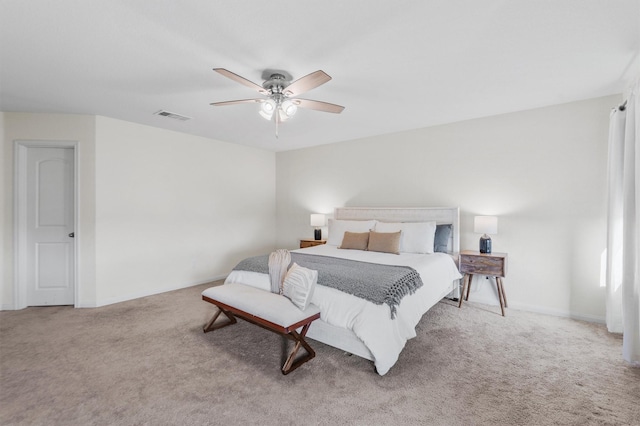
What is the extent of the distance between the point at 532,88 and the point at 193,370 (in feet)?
13.4

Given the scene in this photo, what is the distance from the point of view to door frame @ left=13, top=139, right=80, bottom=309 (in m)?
3.62

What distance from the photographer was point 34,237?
376 centimetres

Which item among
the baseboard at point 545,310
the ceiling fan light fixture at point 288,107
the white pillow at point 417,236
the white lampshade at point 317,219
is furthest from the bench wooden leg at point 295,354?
the white lampshade at point 317,219

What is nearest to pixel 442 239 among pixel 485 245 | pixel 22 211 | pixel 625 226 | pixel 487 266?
pixel 485 245

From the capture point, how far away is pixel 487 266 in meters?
3.42

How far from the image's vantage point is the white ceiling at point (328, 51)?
1.77 m

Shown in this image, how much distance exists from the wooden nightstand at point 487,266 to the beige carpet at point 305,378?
0.45 meters

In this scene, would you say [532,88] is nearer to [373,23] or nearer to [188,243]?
[373,23]

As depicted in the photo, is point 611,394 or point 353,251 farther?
point 353,251

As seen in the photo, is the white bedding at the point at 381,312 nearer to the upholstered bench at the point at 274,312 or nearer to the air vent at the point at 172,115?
the upholstered bench at the point at 274,312

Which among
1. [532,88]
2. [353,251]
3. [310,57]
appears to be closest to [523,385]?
[353,251]

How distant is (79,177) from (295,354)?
362 centimetres

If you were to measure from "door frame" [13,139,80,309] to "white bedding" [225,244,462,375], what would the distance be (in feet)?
7.97

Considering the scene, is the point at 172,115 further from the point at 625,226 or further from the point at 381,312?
the point at 625,226
